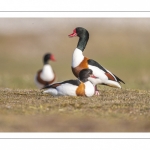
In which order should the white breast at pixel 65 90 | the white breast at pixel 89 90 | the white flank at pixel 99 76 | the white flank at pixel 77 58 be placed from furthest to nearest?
1. the white flank at pixel 77 58
2. the white flank at pixel 99 76
3. the white breast at pixel 89 90
4. the white breast at pixel 65 90

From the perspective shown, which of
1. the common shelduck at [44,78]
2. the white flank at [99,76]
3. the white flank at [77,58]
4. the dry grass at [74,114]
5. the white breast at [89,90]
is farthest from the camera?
the common shelduck at [44,78]

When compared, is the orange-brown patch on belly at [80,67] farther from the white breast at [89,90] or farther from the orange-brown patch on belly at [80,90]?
Answer: the orange-brown patch on belly at [80,90]

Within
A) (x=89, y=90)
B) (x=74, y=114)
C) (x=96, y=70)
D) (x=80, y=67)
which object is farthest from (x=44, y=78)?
(x=74, y=114)

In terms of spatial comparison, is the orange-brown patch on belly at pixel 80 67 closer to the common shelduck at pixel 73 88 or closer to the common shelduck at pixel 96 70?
the common shelduck at pixel 96 70

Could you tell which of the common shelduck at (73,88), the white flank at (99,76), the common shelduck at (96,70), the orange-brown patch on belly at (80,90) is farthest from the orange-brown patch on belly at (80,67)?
the orange-brown patch on belly at (80,90)

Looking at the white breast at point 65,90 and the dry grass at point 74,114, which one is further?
Result: the white breast at point 65,90

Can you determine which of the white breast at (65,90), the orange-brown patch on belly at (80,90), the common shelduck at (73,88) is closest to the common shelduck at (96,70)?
the common shelduck at (73,88)

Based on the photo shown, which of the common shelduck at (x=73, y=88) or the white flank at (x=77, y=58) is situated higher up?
the white flank at (x=77, y=58)

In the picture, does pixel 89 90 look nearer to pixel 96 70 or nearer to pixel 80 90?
pixel 80 90

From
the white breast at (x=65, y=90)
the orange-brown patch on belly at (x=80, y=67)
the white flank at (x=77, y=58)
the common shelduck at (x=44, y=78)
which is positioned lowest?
the white breast at (x=65, y=90)
